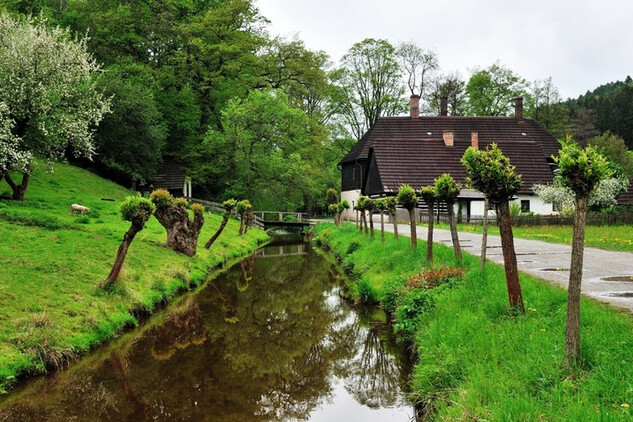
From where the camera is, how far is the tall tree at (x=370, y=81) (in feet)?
181

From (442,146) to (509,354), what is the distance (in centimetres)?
3817

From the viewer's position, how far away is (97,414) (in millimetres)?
6457

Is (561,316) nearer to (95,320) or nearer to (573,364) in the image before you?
(573,364)

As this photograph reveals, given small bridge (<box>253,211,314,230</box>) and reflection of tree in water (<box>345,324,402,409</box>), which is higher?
small bridge (<box>253,211,314,230</box>)

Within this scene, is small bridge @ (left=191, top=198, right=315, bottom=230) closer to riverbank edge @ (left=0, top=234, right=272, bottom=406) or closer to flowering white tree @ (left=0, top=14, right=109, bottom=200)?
flowering white tree @ (left=0, top=14, right=109, bottom=200)

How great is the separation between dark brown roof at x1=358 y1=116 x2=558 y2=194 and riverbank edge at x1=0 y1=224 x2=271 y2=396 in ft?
64.2

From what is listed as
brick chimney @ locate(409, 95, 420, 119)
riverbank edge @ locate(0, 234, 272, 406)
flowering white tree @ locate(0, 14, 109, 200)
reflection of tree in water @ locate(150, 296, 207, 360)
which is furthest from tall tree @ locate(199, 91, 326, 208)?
reflection of tree in water @ locate(150, 296, 207, 360)

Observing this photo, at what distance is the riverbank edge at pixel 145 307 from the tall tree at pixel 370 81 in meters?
36.4

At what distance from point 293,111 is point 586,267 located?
31.2 m

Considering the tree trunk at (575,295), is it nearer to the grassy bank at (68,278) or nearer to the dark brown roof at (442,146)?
the grassy bank at (68,278)

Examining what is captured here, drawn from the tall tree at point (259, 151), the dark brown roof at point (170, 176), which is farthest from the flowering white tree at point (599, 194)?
the dark brown roof at point (170, 176)

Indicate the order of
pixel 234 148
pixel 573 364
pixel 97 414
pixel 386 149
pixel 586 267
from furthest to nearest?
pixel 386 149, pixel 234 148, pixel 586 267, pixel 97 414, pixel 573 364

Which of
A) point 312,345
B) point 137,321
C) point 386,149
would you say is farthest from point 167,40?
point 312,345

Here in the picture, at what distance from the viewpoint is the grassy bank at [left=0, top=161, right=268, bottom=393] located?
8.15 m
